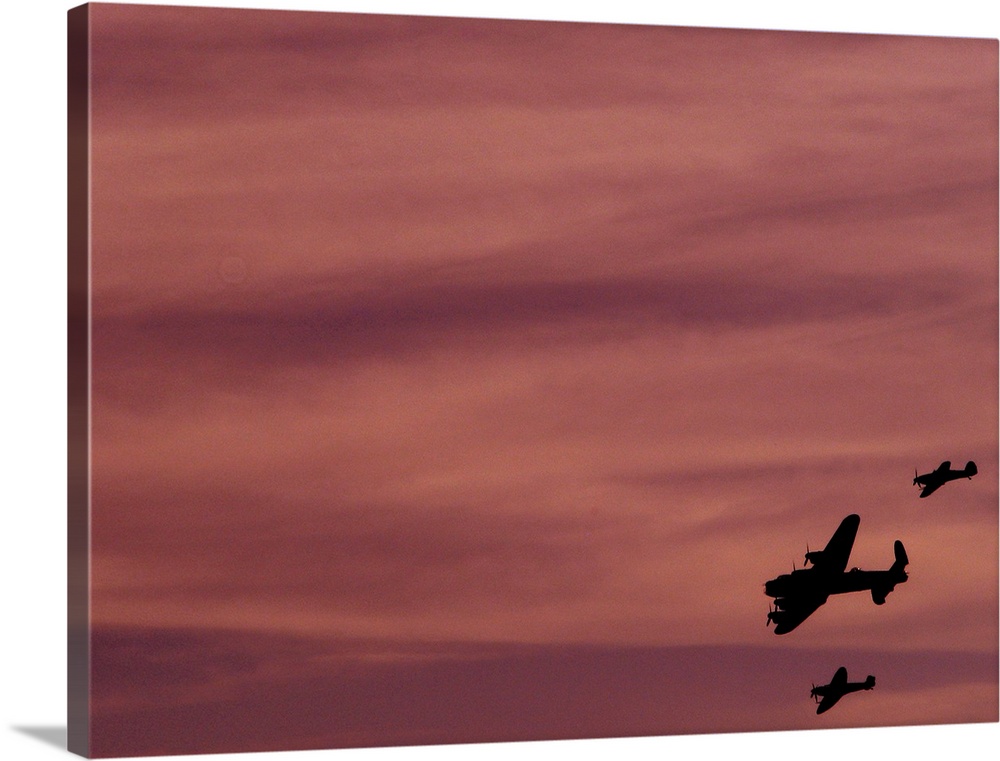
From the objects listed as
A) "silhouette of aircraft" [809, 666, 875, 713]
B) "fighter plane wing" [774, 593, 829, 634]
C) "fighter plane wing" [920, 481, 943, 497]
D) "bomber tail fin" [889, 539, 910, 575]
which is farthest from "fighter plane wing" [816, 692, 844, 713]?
"fighter plane wing" [920, 481, 943, 497]

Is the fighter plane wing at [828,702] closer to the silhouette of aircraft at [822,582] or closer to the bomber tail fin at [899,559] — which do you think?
the silhouette of aircraft at [822,582]

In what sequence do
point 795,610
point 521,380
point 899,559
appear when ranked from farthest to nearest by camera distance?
point 899,559 < point 795,610 < point 521,380

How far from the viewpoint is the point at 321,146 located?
500cm

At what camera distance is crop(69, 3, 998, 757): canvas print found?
4891 millimetres

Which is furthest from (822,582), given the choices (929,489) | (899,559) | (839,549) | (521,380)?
(521,380)

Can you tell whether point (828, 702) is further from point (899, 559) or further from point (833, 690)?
point (899, 559)

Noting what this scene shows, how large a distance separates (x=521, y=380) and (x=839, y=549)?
1.05 metres

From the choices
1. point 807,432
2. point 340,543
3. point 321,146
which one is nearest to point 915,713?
point 807,432

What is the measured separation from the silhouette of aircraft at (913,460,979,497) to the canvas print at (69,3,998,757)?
0.02 meters

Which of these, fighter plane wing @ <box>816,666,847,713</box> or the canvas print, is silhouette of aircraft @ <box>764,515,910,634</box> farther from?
fighter plane wing @ <box>816,666,847,713</box>

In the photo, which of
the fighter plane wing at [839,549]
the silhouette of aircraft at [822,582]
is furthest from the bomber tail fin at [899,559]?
the fighter plane wing at [839,549]

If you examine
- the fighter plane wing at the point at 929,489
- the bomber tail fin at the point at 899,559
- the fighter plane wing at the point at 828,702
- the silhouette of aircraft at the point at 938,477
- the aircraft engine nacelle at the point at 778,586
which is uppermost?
the silhouette of aircraft at the point at 938,477

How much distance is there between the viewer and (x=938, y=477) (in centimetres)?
545

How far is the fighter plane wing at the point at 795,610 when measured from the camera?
5.32m
